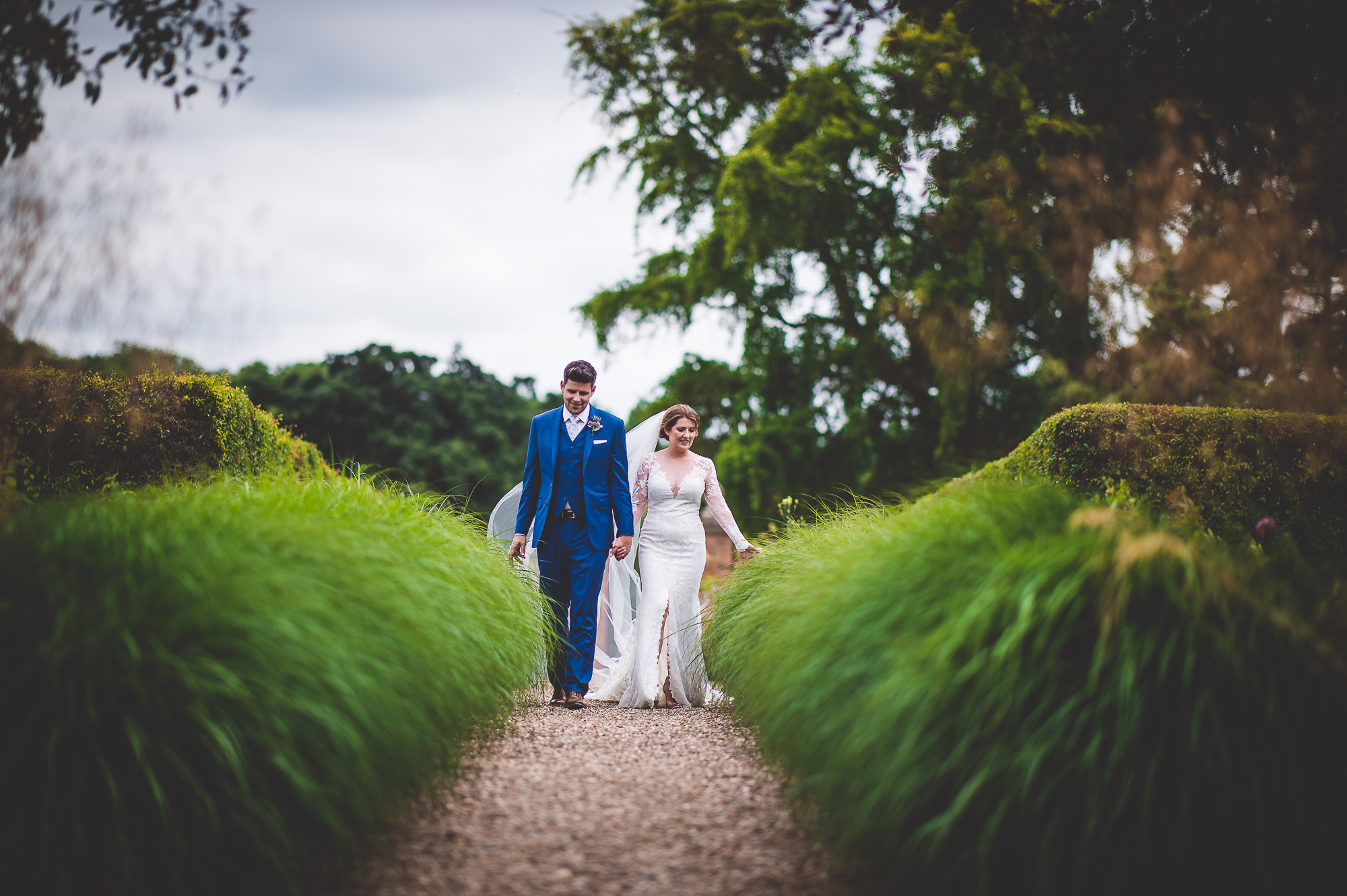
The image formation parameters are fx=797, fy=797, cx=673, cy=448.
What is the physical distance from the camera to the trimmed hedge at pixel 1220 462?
4719 mm

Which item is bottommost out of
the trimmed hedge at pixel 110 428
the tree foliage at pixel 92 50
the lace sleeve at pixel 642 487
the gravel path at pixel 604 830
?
the gravel path at pixel 604 830

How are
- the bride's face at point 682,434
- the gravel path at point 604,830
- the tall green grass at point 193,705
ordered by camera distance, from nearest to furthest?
the tall green grass at point 193,705 → the gravel path at point 604,830 → the bride's face at point 682,434

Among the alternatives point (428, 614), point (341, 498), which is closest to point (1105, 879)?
point (428, 614)

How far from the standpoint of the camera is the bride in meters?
5.70

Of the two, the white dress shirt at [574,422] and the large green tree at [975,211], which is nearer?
the large green tree at [975,211]

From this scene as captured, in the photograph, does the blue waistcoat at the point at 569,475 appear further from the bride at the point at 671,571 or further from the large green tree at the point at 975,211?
the large green tree at the point at 975,211

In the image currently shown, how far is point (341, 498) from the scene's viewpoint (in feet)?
12.0

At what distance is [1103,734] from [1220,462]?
11.8ft

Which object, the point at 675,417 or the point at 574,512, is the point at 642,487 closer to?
the point at 675,417

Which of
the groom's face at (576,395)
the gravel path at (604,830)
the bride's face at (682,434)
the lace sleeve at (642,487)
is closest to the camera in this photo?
the gravel path at (604,830)

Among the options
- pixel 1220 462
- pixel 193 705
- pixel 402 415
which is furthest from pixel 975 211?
pixel 402 415

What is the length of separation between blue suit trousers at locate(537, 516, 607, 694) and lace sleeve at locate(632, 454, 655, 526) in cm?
80

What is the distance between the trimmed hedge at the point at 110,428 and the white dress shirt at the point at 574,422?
1.48 metres

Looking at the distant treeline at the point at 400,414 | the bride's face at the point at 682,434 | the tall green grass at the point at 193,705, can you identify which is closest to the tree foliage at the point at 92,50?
the tall green grass at the point at 193,705
